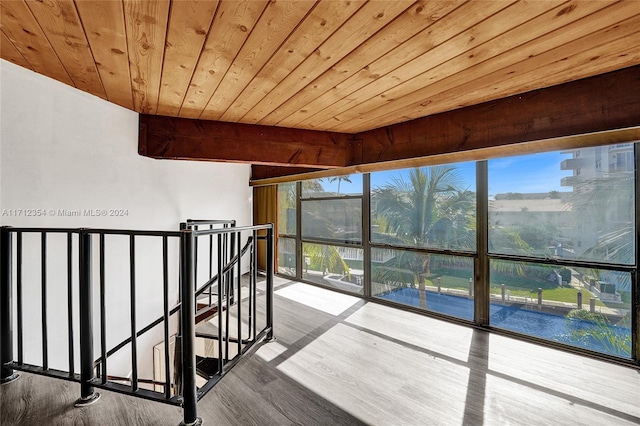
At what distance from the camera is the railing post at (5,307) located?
6.15 feet

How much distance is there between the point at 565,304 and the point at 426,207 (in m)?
1.62

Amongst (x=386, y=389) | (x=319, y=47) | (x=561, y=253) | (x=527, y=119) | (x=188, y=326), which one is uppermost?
(x=319, y=47)

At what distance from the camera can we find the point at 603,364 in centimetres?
249

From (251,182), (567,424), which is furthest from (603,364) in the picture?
(251,182)

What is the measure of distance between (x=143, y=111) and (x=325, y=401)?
113 inches

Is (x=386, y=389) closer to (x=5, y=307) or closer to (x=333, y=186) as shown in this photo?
(x=5, y=307)

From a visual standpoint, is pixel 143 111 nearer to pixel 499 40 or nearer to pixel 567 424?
pixel 499 40

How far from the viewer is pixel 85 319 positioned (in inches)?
68.2

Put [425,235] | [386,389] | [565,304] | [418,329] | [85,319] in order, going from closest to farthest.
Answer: [85,319], [386,389], [565,304], [418,329], [425,235]

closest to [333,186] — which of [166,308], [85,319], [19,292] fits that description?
[166,308]

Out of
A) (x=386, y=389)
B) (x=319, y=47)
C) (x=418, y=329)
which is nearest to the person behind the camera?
(x=319, y=47)

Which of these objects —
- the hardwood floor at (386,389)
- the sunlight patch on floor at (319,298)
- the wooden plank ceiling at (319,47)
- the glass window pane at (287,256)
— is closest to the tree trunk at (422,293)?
the hardwood floor at (386,389)

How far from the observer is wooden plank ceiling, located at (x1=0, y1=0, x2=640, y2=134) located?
131cm

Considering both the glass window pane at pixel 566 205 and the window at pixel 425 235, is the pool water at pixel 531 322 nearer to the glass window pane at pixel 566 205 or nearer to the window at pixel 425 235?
the window at pixel 425 235
